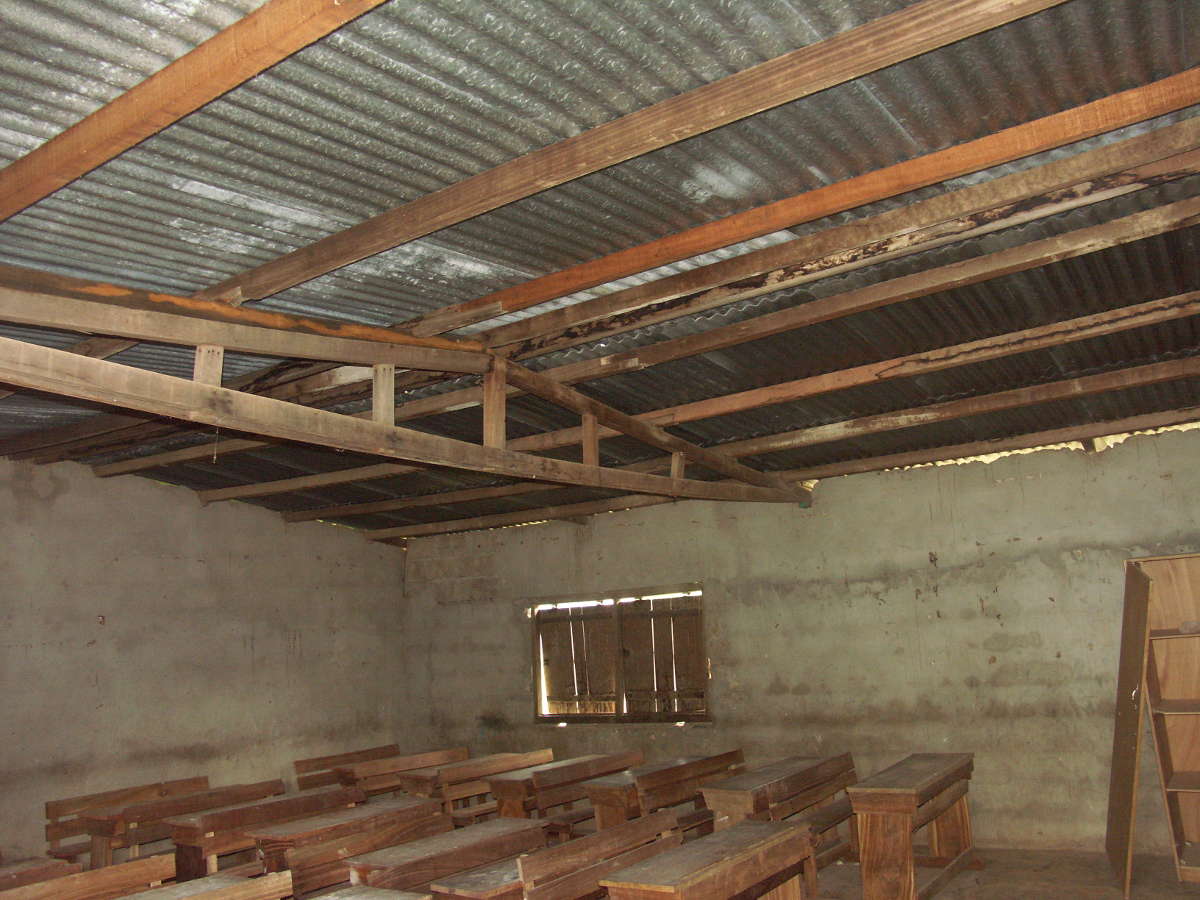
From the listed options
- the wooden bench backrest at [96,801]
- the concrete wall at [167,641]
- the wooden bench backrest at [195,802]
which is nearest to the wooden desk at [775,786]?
the wooden bench backrest at [195,802]

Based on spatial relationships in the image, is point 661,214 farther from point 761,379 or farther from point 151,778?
point 151,778

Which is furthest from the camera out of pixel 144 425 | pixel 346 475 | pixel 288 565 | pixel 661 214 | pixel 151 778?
pixel 288 565

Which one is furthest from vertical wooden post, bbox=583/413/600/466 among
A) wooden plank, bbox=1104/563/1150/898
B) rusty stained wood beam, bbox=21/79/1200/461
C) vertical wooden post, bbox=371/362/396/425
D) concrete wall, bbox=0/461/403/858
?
concrete wall, bbox=0/461/403/858

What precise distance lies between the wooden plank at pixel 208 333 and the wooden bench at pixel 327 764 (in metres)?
4.75

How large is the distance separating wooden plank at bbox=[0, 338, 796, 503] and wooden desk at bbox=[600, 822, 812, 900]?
206 centimetres

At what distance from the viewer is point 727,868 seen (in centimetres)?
420

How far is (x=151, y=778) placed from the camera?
8.18m

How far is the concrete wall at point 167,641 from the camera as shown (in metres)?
7.55

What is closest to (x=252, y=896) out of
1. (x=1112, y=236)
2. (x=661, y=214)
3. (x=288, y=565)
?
(x=661, y=214)

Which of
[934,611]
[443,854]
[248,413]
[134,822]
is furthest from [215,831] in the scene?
[934,611]

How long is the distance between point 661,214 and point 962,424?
4.01 m

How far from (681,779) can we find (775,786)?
1.16 m

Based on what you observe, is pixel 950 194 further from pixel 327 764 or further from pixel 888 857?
pixel 327 764

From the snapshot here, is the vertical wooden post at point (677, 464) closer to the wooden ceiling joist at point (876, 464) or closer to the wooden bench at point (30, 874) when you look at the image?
the wooden ceiling joist at point (876, 464)
